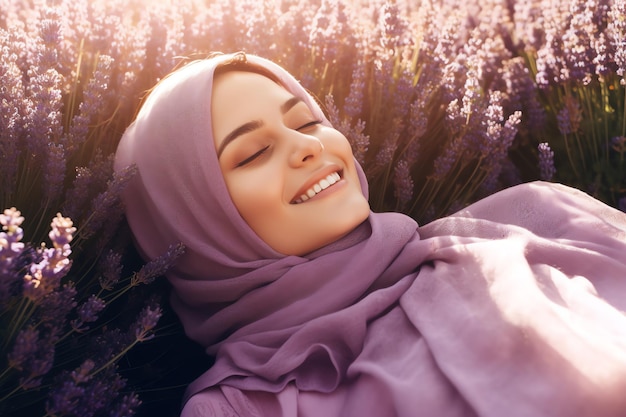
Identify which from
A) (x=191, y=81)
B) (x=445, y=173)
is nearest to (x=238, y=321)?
(x=191, y=81)

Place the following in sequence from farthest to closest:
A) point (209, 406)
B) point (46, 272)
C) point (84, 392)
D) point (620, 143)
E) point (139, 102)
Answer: point (620, 143), point (139, 102), point (209, 406), point (84, 392), point (46, 272)

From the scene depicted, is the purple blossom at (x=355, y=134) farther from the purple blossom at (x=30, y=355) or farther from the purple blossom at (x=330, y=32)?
the purple blossom at (x=30, y=355)

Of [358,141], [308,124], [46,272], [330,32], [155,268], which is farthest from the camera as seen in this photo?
[330,32]

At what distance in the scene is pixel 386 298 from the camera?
197 centimetres

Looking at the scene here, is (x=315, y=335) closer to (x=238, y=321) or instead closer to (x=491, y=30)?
(x=238, y=321)

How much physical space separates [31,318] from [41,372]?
0.23 m

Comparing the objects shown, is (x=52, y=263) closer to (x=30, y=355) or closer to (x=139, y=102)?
(x=30, y=355)

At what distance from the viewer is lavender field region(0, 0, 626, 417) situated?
A: 70.7 inches

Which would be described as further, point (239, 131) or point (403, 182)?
point (403, 182)

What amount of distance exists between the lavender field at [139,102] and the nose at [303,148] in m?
0.45

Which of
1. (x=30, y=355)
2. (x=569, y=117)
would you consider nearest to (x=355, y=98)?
(x=569, y=117)

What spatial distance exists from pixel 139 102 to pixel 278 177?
89 centimetres

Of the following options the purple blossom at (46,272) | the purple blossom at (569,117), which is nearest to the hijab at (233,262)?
the purple blossom at (46,272)

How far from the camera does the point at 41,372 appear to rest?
4.91ft
